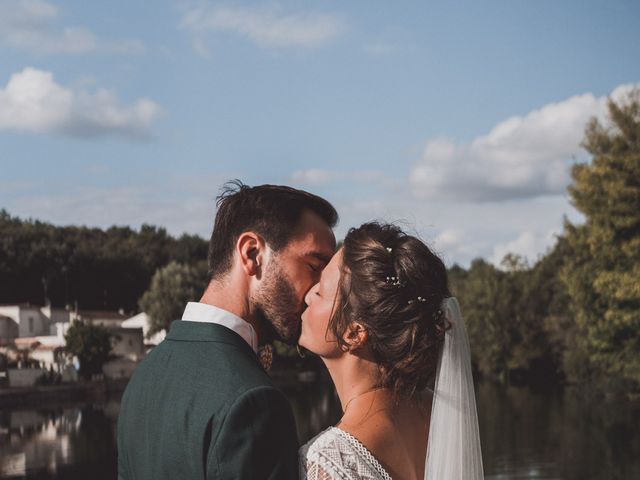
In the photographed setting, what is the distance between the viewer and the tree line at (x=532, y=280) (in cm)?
2459

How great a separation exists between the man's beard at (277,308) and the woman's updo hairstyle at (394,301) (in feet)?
0.46

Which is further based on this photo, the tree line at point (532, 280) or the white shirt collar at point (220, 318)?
the tree line at point (532, 280)

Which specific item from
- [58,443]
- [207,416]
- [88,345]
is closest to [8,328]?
[88,345]

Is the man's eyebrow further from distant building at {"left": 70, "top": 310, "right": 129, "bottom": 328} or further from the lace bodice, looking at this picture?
distant building at {"left": 70, "top": 310, "right": 129, "bottom": 328}

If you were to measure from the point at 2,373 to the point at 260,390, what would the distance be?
44.1 m

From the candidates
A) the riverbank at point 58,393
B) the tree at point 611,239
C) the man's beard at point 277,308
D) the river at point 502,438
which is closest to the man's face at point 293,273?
the man's beard at point 277,308

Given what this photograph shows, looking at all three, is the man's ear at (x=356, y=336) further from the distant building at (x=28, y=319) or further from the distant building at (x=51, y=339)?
the distant building at (x=28, y=319)

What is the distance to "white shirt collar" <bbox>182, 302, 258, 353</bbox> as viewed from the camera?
2648 mm

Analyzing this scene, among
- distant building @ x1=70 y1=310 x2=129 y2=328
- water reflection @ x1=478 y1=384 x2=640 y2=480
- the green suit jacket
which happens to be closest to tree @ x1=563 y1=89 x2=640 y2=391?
water reflection @ x1=478 y1=384 x2=640 y2=480

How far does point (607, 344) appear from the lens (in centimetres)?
2547

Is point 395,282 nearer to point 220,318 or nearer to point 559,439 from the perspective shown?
point 220,318

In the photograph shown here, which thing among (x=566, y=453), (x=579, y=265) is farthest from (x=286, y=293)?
(x=579, y=265)

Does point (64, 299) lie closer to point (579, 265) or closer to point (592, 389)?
point (592, 389)

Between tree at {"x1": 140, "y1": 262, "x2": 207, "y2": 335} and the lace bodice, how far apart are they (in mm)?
50455
